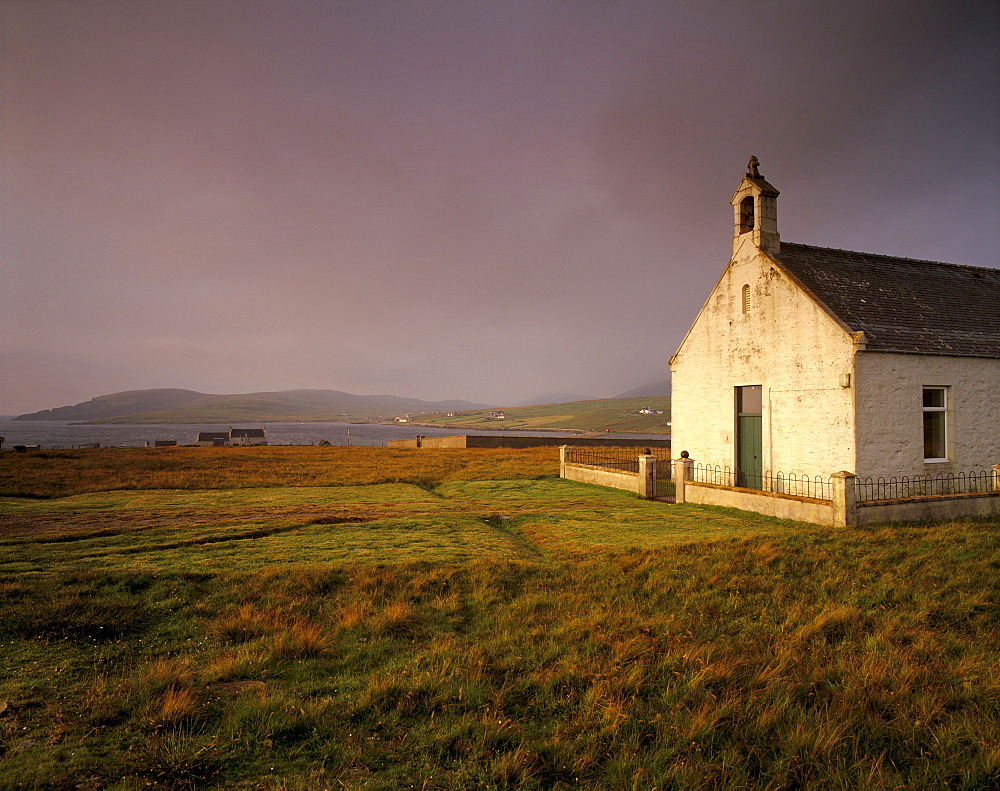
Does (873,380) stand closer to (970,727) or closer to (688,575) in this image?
(688,575)

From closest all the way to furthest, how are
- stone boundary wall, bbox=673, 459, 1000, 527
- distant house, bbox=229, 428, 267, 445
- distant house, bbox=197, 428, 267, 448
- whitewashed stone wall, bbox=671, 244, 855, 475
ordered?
stone boundary wall, bbox=673, 459, 1000, 527, whitewashed stone wall, bbox=671, 244, 855, 475, distant house, bbox=197, 428, 267, 448, distant house, bbox=229, 428, 267, 445

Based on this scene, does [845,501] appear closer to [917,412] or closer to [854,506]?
[854,506]

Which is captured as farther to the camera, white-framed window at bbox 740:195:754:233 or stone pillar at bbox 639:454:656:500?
stone pillar at bbox 639:454:656:500

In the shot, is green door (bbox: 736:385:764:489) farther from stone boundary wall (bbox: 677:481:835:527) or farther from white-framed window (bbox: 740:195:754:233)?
white-framed window (bbox: 740:195:754:233)

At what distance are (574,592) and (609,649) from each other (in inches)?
92.6

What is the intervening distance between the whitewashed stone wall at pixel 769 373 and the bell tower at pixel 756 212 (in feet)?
1.42

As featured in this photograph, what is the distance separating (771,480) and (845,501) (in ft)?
14.0

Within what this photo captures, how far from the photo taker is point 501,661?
20.6 feet

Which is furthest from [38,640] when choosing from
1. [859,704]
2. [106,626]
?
[859,704]

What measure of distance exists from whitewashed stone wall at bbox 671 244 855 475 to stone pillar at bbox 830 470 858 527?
6.39 ft

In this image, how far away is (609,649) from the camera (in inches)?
261

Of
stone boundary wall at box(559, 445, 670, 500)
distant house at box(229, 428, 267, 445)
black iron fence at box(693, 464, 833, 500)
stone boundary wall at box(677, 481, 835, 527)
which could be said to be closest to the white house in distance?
black iron fence at box(693, 464, 833, 500)

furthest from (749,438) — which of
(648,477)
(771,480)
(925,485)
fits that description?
(925,485)

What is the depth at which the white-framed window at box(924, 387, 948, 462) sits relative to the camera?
17.1 meters
